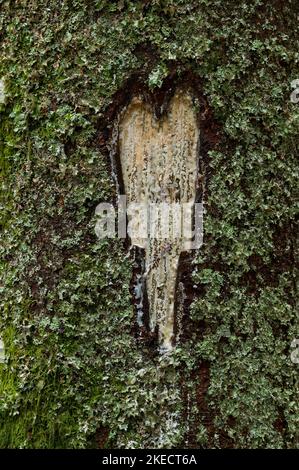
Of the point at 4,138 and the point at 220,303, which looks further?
the point at 4,138

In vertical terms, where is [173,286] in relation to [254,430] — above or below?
above

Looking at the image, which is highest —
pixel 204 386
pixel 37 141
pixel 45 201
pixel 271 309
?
pixel 37 141

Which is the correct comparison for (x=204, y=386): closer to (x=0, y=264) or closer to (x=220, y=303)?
(x=220, y=303)

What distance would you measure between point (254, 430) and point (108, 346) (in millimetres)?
399

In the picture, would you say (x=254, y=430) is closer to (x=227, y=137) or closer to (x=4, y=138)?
(x=227, y=137)

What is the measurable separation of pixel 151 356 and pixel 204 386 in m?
0.14

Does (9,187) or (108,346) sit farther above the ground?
(9,187)

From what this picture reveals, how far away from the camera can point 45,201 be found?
1.83 metres

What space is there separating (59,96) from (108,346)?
0.61m

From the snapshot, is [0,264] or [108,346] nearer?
[108,346]

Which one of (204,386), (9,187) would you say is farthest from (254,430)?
(9,187)
